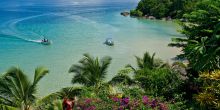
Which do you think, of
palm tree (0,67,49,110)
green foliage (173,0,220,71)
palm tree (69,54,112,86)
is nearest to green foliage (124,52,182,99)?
green foliage (173,0,220,71)

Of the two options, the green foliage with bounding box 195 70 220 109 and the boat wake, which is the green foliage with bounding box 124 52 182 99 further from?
the boat wake

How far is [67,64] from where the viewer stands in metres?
37.4

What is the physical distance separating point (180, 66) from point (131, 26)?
44126mm

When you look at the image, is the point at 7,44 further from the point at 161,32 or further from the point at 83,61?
the point at 83,61

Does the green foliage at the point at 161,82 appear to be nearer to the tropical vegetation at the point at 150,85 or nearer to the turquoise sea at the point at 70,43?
the tropical vegetation at the point at 150,85

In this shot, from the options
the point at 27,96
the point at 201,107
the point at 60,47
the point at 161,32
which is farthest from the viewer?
the point at 161,32

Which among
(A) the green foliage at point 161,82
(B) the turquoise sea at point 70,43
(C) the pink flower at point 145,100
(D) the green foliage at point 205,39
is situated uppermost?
(D) the green foliage at point 205,39

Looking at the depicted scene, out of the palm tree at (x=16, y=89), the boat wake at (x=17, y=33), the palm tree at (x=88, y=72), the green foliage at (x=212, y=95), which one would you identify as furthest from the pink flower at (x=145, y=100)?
the boat wake at (x=17, y=33)

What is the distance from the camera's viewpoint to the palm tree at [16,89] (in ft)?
53.7

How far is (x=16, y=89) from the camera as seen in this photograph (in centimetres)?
1647

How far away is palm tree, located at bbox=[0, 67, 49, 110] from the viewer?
1638 cm

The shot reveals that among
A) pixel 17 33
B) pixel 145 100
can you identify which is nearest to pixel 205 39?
pixel 145 100

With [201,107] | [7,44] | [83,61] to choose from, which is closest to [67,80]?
[83,61]

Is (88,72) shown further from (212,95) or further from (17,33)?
(17,33)
